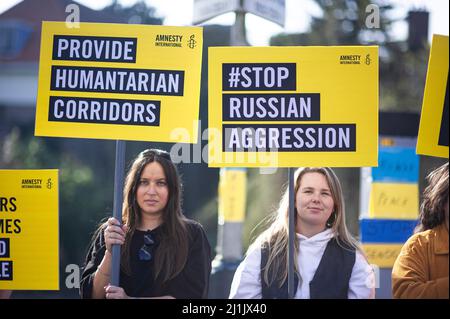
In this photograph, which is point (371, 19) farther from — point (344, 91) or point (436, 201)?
point (436, 201)

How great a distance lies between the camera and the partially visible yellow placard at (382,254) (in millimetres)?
5484

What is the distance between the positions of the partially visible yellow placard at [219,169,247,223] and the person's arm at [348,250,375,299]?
12.4ft

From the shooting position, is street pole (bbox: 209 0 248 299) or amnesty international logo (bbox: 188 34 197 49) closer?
amnesty international logo (bbox: 188 34 197 49)

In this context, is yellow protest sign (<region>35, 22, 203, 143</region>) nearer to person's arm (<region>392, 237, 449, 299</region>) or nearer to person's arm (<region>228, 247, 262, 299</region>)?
person's arm (<region>228, 247, 262, 299</region>)

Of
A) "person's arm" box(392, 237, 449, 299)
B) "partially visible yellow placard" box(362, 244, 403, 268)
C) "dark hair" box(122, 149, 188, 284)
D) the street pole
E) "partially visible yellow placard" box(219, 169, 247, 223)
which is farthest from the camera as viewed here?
"partially visible yellow placard" box(219, 169, 247, 223)

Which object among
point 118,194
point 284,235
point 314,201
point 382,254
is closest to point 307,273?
point 284,235

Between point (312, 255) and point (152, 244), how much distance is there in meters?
0.70

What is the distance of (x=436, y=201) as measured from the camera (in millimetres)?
3225

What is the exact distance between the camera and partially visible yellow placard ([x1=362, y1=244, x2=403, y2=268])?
5.48m

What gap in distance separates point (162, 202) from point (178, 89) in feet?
1.66

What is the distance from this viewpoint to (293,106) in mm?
3203

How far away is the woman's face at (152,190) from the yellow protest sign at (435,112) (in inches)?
44.4

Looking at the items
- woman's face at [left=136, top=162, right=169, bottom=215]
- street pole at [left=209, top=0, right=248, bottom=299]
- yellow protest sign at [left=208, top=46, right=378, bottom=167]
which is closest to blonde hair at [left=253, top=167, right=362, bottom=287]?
yellow protest sign at [left=208, top=46, right=378, bottom=167]

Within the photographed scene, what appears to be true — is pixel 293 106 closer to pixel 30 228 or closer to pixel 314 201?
pixel 314 201
